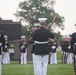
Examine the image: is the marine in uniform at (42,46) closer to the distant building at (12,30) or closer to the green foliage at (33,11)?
the distant building at (12,30)

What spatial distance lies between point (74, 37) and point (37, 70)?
2.53 m

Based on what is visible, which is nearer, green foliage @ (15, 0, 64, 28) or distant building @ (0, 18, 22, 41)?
distant building @ (0, 18, 22, 41)

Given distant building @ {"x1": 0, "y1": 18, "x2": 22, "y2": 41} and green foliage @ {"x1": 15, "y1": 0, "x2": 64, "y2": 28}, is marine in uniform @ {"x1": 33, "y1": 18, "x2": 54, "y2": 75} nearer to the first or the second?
distant building @ {"x1": 0, "y1": 18, "x2": 22, "y2": 41}

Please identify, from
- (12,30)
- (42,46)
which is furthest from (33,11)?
(42,46)

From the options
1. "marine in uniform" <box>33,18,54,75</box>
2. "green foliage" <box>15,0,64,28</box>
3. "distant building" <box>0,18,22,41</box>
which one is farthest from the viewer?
"green foliage" <box>15,0,64,28</box>

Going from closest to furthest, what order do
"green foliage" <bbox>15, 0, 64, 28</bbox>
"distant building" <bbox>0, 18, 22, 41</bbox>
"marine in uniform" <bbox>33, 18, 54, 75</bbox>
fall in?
"marine in uniform" <bbox>33, 18, 54, 75</bbox> < "distant building" <bbox>0, 18, 22, 41</bbox> < "green foliage" <bbox>15, 0, 64, 28</bbox>

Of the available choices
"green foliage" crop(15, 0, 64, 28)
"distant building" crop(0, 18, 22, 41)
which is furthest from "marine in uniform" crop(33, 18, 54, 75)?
"green foliage" crop(15, 0, 64, 28)

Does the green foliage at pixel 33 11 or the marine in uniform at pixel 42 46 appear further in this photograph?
the green foliage at pixel 33 11

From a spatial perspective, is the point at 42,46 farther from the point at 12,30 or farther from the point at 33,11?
the point at 33,11

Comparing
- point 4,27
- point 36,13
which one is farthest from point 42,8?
point 4,27

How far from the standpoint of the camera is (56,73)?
18500 mm

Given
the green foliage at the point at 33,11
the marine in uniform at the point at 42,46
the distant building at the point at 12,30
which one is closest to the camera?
the marine in uniform at the point at 42,46

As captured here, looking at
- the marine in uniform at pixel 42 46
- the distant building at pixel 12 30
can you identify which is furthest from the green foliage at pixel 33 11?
the marine in uniform at pixel 42 46

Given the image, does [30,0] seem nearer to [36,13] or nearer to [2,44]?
[36,13]
